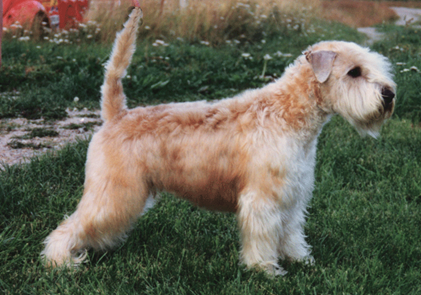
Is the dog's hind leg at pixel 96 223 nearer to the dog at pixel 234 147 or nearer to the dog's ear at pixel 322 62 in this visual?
the dog at pixel 234 147

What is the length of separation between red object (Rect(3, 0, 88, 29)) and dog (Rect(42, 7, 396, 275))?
755 cm

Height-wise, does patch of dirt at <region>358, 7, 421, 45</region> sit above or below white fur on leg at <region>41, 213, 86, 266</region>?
below

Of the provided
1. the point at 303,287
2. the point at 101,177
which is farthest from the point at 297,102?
the point at 101,177

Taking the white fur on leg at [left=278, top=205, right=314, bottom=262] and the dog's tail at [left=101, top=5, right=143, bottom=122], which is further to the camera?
the white fur on leg at [left=278, top=205, right=314, bottom=262]

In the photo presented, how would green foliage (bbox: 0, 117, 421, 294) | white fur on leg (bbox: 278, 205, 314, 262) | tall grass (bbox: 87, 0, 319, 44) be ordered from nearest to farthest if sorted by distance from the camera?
1. green foliage (bbox: 0, 117, 421, 294)
2. white fur on leg (bbox: 278, 205, 314, 262)
3. tall grass (bbox: 87, 0, 319, 44)

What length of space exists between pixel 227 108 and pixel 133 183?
2.78 feet

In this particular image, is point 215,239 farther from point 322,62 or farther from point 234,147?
point 322,62

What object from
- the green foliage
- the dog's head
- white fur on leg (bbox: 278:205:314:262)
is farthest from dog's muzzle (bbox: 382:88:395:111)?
the green foliage

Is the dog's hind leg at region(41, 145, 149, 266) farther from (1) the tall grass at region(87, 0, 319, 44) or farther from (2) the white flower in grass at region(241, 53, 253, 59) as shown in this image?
(1) the tall grass at region(87, 0, 319, 44)

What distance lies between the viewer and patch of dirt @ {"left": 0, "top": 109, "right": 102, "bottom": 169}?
4430 millimetres

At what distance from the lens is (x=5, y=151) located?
4.42 m

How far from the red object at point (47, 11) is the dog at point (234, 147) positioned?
755 cm

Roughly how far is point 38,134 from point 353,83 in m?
3.68

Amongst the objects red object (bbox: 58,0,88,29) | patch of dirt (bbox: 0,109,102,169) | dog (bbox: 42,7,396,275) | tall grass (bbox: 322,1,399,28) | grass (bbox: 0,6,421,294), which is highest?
dog (bbox: 42,7,396,275)
